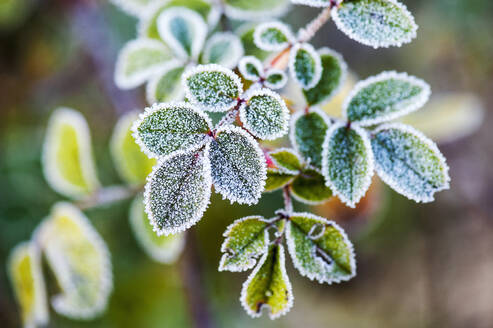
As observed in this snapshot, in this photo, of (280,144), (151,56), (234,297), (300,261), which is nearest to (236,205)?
(234,297)

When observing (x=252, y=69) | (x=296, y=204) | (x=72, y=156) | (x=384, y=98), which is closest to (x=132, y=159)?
(x=72, y=156)

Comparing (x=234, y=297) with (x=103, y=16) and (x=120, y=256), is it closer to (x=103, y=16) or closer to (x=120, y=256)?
(x=120, y=256)

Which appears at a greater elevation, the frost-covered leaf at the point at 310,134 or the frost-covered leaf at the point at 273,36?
the frost-covered leaf at the point at 273,36

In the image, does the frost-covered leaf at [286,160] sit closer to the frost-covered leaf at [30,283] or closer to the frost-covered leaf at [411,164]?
the frost-covered leaf at [411,164]

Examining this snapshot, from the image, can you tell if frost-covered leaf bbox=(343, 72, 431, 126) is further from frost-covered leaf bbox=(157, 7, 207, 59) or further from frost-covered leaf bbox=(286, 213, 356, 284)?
frost-covered leaf bbox=(157, 7, 207, 59)

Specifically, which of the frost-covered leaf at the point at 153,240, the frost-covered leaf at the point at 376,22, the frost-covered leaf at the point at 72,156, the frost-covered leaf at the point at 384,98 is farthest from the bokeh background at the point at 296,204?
the frost-covered leaf at the point at 376,22

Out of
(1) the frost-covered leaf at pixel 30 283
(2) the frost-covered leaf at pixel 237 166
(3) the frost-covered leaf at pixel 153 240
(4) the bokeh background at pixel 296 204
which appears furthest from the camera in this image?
(4) the bokeh background at pixel 296 204
